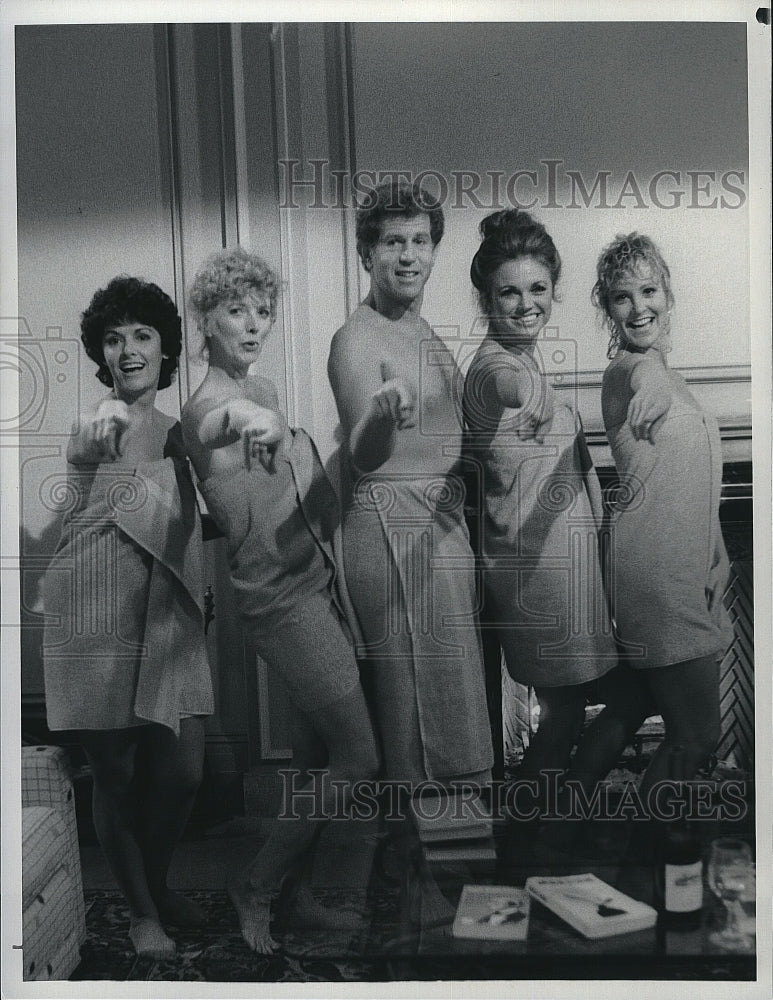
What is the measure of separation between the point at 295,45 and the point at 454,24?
1.04ft

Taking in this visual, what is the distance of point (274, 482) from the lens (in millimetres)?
1984

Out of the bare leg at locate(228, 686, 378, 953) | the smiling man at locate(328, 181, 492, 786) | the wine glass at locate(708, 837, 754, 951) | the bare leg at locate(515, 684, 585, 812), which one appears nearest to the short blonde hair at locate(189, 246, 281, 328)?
the smiling man at locate(328, 181, 492, 786)

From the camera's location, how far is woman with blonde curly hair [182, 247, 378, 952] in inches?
78.0

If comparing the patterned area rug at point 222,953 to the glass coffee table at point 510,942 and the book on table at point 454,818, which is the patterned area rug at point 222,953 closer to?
the glass coffee table at point 510,942

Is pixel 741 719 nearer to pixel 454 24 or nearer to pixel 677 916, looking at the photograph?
pixel 677 916

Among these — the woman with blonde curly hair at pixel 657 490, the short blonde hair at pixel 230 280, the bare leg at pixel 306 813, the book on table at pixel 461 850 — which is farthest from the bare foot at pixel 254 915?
the short blonde hair at pixel 230 280

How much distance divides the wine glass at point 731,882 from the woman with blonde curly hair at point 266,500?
0.72 metres

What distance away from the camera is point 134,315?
1987 millimetres

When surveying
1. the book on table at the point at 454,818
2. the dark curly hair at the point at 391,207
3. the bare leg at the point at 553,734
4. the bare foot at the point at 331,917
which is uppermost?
the dark curly hair at the point at 391,207

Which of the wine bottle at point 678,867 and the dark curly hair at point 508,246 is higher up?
the dark curly hair at point 508,246

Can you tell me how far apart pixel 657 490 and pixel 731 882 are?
2.62 feet

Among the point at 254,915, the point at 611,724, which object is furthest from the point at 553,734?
the point at 254,915

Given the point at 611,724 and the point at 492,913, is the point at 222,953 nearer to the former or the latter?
the point at 492,913

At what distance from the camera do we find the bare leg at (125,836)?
2004mm
